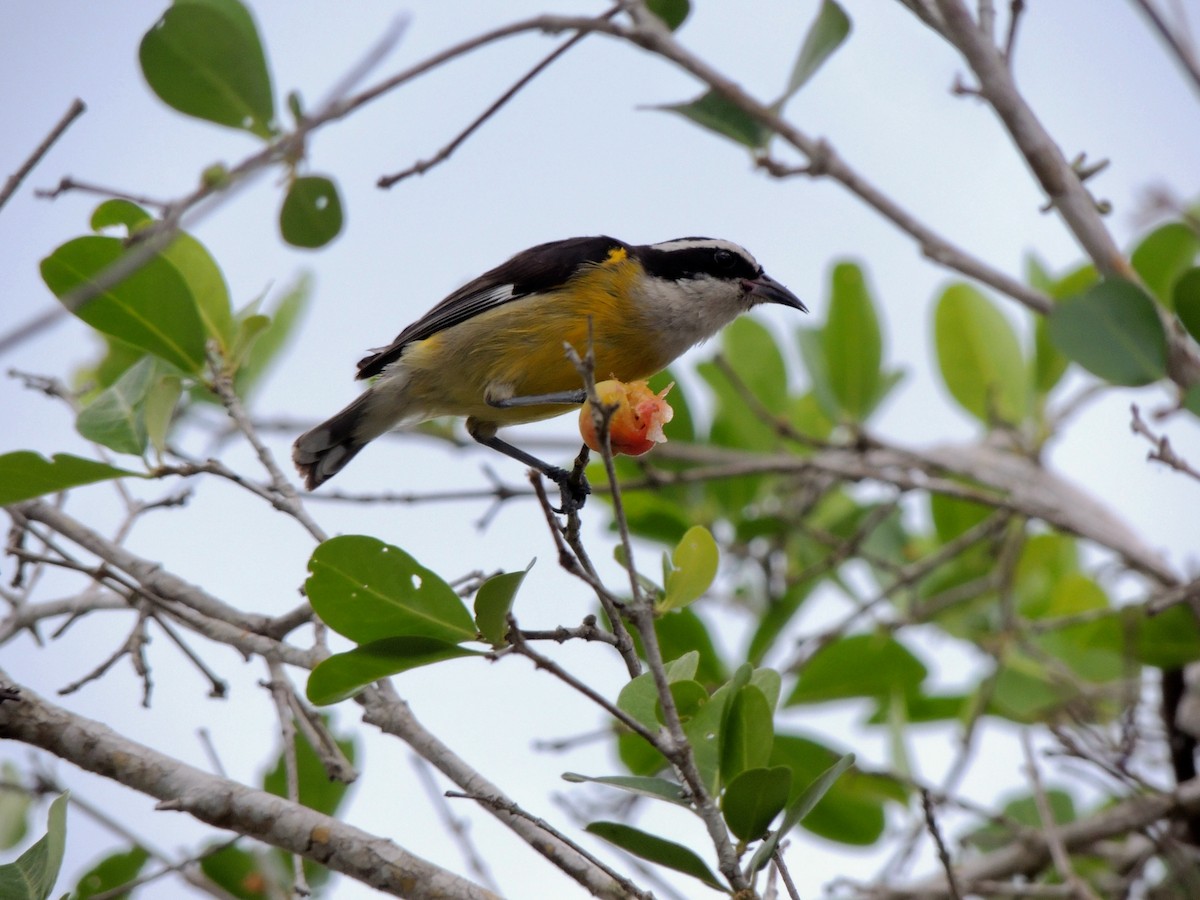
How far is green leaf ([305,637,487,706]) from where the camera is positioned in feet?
8.16

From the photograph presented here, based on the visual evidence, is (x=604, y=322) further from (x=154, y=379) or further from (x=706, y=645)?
(x=154, y=379)

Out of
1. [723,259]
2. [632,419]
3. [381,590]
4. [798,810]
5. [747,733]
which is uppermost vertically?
[723,259]

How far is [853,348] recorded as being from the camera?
5527 millimetres

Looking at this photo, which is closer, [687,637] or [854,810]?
[687,637]

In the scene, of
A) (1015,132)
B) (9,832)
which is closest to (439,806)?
(9,832)

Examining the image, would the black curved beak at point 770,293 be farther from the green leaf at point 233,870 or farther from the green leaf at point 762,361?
the green leaf at point 233,870

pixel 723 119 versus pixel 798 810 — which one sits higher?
pixel 723 119

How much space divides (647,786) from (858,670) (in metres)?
2.58

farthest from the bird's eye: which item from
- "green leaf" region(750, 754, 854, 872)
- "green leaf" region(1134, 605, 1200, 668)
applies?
"green leaf" region(750, 754, 854, 872)

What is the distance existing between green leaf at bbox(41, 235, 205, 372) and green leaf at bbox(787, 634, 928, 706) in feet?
8.41

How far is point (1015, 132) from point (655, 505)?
2.45 metres

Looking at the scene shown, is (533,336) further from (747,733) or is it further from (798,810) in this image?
(798,810)

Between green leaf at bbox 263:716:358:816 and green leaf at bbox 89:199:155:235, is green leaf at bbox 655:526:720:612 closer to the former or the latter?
green leaf at bbox 263:716:358:816

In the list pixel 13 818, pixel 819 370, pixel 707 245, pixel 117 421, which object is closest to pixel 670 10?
pixel 707 245
